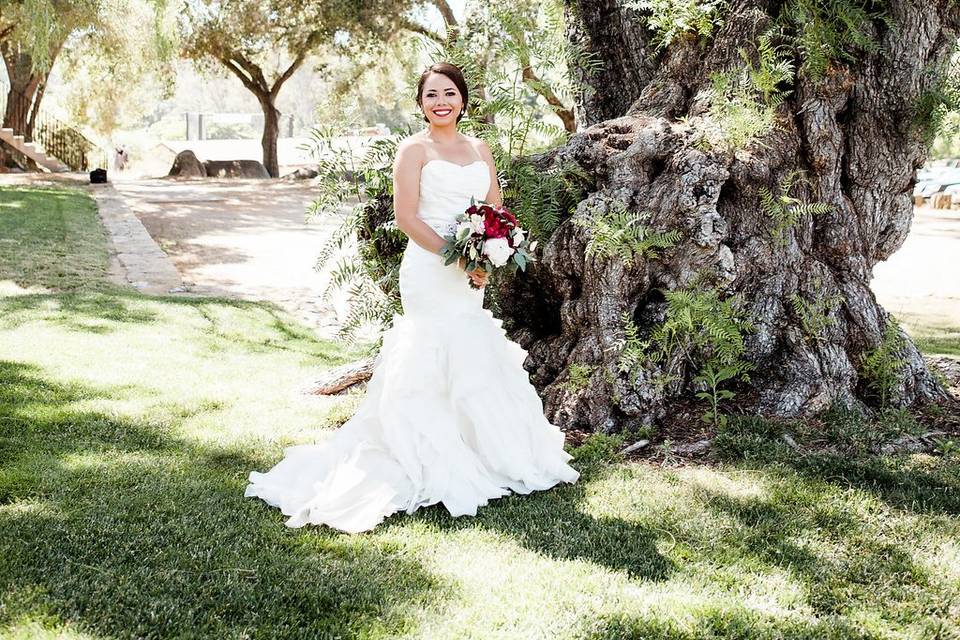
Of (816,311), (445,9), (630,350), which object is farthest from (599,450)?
(445,9)

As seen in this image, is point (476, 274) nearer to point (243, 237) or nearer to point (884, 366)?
point (884, 366)

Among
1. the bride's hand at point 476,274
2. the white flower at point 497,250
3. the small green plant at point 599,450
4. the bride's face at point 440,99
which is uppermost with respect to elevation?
the bride's face at point 440,99

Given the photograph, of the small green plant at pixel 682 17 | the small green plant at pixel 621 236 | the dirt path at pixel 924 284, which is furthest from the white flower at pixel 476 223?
the dirt path at pixel 924 284

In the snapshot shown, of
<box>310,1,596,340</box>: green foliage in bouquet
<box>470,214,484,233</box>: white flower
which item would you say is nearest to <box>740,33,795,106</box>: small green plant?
<box>310,1,596,340</box>: green foliage in bouquet

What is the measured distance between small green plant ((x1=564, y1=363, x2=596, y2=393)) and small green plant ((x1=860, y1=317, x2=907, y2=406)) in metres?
1.66

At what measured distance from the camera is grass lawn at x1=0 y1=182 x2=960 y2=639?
297 cm

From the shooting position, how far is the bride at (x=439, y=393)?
13.3 feet

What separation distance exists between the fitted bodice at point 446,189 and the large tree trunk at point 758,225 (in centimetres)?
87

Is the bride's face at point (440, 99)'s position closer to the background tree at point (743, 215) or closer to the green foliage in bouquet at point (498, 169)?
the green foliage in bouquet at point (498, 169)

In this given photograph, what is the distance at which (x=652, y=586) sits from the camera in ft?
10.6

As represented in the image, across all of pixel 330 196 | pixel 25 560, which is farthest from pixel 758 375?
pixel 25 560

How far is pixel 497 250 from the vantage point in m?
3.96

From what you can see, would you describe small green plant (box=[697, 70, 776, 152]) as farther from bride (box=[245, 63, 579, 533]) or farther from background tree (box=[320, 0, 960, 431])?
bride (box=[245, 63, 579, 533])

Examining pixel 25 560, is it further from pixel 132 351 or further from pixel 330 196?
pixel 132 351
